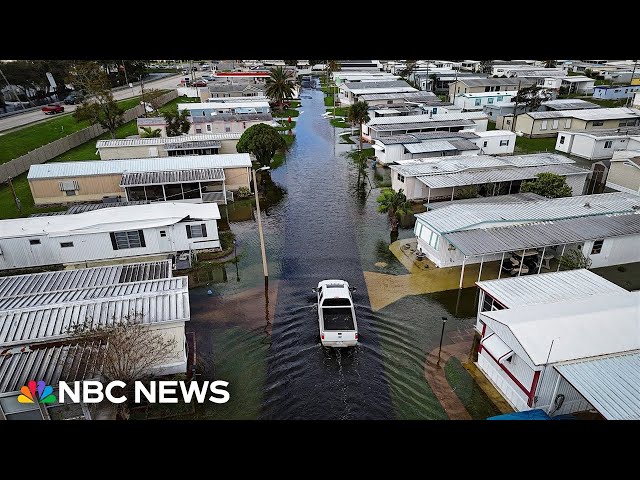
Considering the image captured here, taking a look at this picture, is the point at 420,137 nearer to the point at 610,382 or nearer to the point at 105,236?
the point at 105,236

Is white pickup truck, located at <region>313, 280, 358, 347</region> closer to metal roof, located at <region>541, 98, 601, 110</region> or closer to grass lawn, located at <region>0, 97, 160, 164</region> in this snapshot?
grass lawn, located at <region>0, 97, 160, 164</region>

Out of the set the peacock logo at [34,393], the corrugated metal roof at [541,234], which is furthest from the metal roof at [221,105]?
the peacock logo at [34,393]

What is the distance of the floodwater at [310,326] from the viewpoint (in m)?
14.8

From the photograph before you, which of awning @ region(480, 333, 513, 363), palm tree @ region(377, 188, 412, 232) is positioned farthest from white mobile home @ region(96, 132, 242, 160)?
awning @ region(480, 333, 513, 363)

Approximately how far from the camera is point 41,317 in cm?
1557

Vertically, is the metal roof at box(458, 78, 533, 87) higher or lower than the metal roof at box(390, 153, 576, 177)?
higher

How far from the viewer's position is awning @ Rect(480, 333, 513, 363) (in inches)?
576

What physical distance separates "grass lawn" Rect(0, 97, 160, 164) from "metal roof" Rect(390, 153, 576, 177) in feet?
115

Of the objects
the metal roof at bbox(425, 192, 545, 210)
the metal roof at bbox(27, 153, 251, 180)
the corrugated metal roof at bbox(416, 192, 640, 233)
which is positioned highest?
the metal roof at bbox(27, 153, 251, 180)

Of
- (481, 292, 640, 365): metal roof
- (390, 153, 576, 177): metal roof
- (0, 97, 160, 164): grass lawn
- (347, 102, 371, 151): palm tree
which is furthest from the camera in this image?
(347, 102, 371, 151): palm tree

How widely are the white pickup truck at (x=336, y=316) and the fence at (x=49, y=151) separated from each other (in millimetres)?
31029

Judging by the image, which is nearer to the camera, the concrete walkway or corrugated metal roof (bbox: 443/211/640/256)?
the concrete walkway

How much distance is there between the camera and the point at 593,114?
46625 mm
